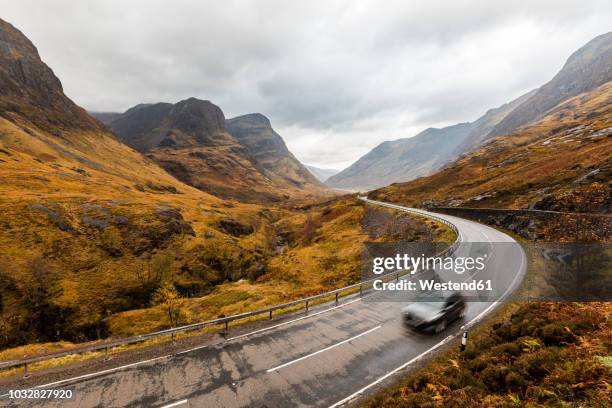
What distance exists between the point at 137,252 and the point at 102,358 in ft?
119

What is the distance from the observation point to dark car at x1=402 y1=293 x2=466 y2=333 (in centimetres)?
1588

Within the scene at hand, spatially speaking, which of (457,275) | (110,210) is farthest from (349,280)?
(110,210)

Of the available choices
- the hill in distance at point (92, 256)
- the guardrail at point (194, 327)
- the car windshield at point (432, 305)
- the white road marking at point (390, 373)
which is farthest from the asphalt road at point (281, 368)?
the hill in distance at point (92, 256)

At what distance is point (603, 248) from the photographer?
18297 millimetres

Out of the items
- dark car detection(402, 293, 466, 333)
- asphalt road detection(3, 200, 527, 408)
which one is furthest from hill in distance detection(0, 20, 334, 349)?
dark car detection(402, 293, 466, 333)

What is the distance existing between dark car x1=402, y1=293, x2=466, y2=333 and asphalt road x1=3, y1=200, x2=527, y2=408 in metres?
0.50

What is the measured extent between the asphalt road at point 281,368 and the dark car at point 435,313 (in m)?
0.50

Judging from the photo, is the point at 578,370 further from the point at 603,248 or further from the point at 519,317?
the point at 603,248

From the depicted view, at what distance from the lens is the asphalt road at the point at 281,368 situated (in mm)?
11133

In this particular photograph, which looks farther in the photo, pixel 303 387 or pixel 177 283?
pixel 177 283

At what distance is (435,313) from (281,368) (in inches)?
377

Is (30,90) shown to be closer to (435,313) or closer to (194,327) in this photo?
(194,327)

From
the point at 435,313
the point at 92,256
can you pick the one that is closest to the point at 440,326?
the point at 435,313

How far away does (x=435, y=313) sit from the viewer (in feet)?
52.7
